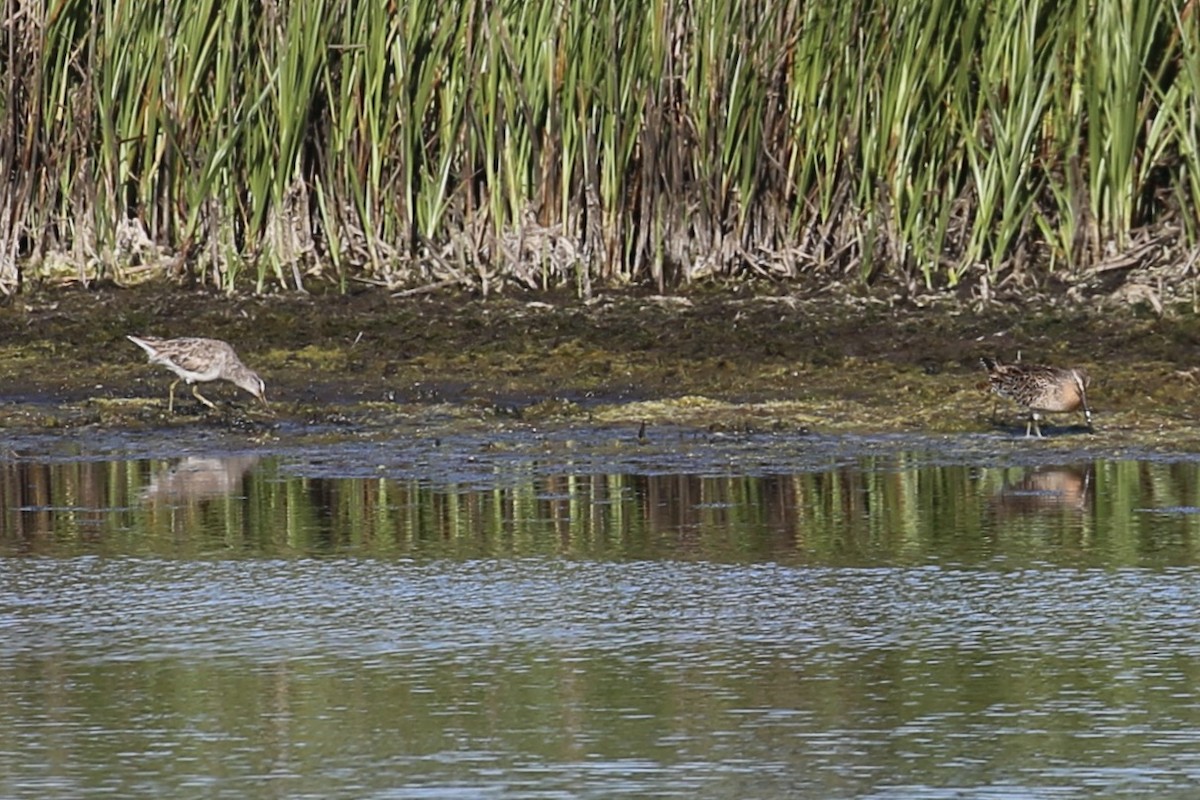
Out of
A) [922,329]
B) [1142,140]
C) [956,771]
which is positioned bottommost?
[956,771]

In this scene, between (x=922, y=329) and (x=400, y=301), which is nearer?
(x=922, y=329)

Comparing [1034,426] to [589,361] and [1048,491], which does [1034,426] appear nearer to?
[1048,491]

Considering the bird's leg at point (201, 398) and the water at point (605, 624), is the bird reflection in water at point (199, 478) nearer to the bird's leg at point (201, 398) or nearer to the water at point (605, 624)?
the water at point (605, 624)

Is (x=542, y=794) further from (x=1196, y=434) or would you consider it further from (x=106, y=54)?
(x=106, y=54)

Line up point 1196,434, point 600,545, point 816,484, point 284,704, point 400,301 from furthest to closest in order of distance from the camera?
point 400,301, point 1196,434, point 816,484, point 600,545, point 284,704

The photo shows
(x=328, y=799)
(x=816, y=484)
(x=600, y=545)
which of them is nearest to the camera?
(x=328, y=799)

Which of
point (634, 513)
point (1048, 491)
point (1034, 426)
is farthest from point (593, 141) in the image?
point (634, 513)

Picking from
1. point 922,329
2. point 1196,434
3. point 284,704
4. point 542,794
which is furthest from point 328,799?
point 922,329

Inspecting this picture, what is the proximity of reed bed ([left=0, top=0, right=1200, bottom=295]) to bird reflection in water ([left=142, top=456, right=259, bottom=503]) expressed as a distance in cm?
362

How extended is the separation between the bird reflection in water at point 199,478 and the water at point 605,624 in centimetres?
3

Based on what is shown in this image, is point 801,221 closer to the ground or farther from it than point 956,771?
farther from it

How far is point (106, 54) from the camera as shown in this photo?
13828 millimetres

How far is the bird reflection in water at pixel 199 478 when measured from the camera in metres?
9.15

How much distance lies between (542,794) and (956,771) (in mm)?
828
